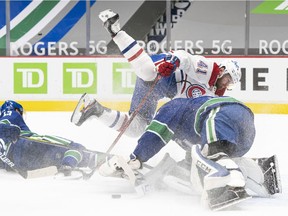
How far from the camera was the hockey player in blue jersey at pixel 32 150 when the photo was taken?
3.57 metres

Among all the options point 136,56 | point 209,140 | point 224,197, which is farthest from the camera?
point 136,56

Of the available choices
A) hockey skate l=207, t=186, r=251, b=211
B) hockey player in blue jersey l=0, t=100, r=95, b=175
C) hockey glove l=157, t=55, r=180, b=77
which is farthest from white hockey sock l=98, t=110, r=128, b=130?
hockey skate l=207, t=186, r=251, b=211

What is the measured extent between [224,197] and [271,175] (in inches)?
20.1

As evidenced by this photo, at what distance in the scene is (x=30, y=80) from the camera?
23.4ft

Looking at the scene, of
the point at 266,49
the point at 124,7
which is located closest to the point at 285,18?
the point at 266,49

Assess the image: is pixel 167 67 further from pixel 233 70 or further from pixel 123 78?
pixel 123 78

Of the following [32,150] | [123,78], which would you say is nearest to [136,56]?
[32,150]

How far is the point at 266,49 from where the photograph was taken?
718cm

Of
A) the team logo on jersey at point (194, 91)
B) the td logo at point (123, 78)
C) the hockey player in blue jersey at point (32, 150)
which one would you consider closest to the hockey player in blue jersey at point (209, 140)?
the hockey player in blue jersey at point (32, 150)

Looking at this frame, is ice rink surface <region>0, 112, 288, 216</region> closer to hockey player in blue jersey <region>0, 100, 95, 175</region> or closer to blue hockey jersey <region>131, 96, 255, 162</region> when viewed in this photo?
hockey player in blue jersey <region>0, 100, 95, 175</region>

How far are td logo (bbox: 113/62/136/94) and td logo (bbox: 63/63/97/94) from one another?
0.69ft

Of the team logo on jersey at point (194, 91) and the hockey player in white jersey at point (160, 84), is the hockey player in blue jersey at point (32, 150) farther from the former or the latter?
the team logo on jersey at point (194, 91)

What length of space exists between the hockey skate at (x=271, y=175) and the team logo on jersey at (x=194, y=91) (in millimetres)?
1209

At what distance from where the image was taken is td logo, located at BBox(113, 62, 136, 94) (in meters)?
7.05
